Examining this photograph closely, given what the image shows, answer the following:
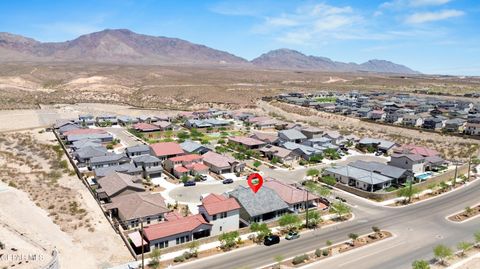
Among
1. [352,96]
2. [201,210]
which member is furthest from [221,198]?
[352,96]

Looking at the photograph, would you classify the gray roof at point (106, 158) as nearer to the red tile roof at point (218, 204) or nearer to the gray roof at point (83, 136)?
the gray roof at point (83, 136)

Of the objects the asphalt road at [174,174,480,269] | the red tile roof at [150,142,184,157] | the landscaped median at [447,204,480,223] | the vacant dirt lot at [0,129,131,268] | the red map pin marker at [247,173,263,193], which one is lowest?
the asphalt road at [174,174,480,269]

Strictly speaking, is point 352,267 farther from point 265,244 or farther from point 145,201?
point 145,201

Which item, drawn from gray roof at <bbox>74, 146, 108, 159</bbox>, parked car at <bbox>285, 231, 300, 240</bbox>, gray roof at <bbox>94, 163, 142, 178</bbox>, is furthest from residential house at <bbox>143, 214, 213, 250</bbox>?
gray roof at <bbox>74, 146, 108, 159</bbox>

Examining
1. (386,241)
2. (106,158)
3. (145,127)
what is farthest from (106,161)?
(386,241)

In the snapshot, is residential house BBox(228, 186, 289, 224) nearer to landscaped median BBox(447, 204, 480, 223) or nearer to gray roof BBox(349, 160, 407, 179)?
landscaped median BBox(447, 204, 480, 223)

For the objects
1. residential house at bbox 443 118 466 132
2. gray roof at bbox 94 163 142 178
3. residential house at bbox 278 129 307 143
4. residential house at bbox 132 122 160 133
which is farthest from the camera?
residential house at bbox 443 118 466 132
